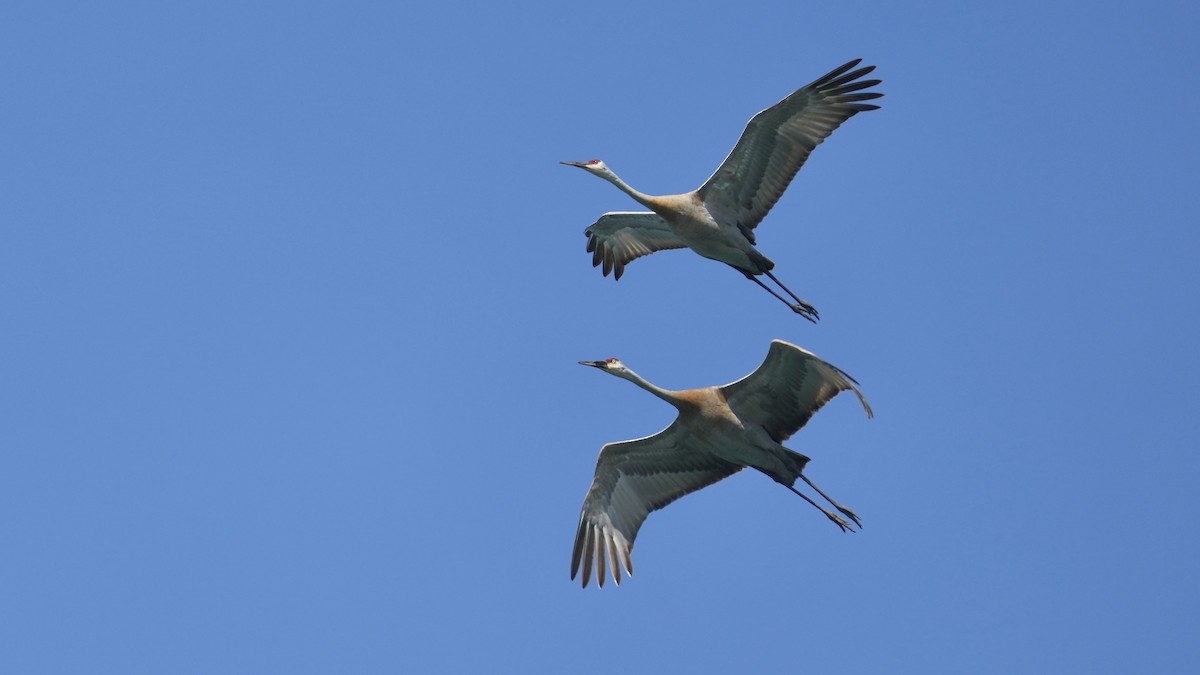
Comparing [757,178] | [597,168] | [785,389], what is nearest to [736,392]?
[785,389]

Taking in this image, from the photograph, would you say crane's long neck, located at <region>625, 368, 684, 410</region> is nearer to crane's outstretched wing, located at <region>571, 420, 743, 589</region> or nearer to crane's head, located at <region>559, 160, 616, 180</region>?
crane's outstretched wing, located at <region>571, 420, 743, 589</region>

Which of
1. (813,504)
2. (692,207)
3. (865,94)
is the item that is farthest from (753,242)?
(813,504)

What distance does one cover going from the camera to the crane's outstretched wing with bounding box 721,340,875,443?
17.8 m

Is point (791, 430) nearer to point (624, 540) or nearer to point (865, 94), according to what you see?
point (624, 540)

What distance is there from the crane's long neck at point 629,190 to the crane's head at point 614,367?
2547 millimetres

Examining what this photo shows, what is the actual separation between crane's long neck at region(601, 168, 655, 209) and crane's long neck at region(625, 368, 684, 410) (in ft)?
8.83

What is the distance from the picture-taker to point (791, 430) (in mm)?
18578

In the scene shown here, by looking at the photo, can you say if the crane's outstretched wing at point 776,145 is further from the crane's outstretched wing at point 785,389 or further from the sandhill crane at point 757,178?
the crane's outstretched wing at point 785,389

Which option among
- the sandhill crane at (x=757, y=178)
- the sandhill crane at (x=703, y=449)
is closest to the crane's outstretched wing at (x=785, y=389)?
the sandhill crane at (x=703, y=449)

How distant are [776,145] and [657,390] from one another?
12.1ft

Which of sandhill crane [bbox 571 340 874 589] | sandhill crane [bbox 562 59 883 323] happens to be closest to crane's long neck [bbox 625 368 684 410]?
sandhill crane [bbox 571 340 874 589]

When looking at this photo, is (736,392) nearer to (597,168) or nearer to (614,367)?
(614,367)

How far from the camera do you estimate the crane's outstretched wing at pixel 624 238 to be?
22719mm

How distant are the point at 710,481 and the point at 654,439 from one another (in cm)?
98
